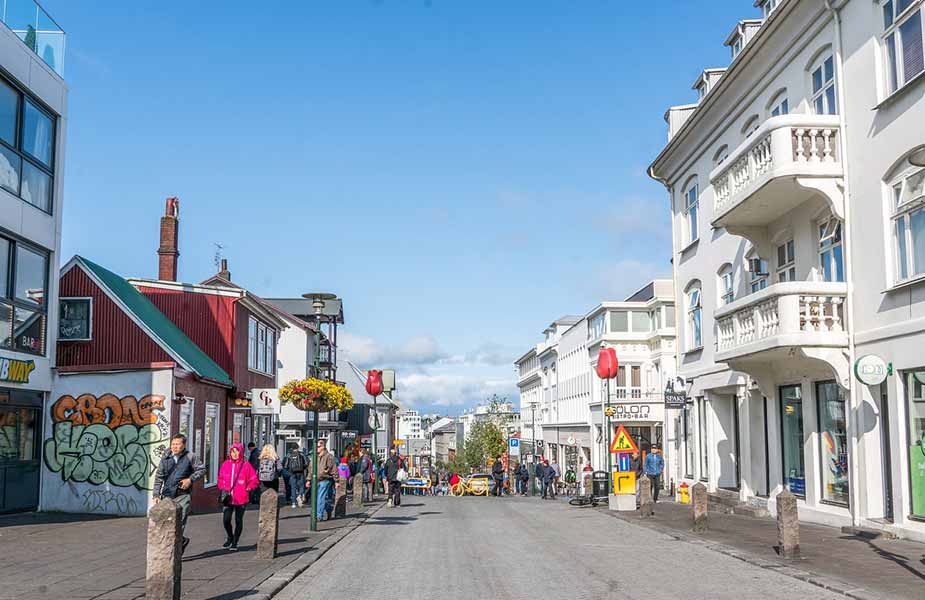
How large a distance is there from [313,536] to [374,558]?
133 inches

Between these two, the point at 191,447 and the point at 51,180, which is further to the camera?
the point at 191,447

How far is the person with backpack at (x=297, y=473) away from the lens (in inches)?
921

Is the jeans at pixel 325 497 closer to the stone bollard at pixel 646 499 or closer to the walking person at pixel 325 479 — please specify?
the walking person at pixel 325 479

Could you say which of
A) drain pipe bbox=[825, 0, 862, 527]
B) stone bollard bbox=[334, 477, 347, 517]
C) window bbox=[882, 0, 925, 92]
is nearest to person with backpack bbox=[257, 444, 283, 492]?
stone bollard bbox=[334, 477, 347, 517]

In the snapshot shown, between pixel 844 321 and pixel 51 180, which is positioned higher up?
pixel 51 180

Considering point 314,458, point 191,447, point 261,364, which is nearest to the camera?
point 314,458

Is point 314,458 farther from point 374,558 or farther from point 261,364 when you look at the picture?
point 261,364

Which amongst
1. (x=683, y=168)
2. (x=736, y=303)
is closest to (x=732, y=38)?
(x=683, y=168)

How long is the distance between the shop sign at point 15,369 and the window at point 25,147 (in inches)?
140

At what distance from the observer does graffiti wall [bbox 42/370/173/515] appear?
69.9 ft

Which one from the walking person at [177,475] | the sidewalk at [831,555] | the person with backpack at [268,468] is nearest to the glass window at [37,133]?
the person with backpack at [268,468]

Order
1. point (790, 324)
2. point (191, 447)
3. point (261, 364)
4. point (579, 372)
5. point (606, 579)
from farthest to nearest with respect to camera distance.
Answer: point (579, 372) < point (261, 364) < point (191, 447) < point (790, 324) < point (606, 579)

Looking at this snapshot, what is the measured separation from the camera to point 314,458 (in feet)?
59.1

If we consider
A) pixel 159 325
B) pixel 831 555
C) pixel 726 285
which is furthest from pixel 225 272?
pixel 831 555
